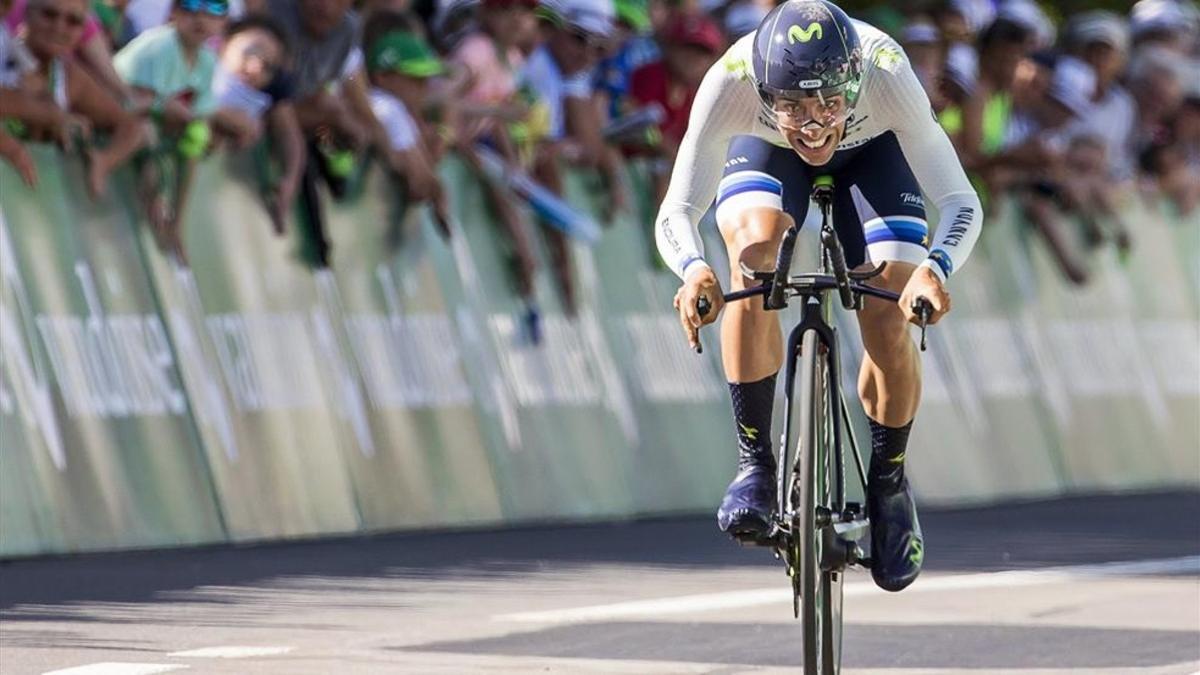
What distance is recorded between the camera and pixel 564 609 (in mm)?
10000

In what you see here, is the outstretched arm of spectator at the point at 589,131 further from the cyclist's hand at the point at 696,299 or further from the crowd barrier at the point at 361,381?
the cyclist's hand at the point at 696,299

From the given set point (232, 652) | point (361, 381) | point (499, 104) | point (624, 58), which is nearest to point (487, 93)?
point (499, 104)

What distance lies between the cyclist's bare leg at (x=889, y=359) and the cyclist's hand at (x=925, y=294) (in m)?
0.39

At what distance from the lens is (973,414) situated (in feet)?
59.8

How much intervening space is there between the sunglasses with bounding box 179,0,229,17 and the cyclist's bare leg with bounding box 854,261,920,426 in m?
5.32

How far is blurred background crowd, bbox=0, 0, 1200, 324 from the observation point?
39.2 ft

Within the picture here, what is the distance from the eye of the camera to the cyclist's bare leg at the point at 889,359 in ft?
25.0

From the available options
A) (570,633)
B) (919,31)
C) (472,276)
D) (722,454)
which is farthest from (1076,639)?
(919,31)

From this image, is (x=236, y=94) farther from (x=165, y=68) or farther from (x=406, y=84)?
(x=406, y=84)

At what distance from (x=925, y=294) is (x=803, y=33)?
76 centimetres

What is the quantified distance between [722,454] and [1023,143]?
4027 mm

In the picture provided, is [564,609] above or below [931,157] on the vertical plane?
below

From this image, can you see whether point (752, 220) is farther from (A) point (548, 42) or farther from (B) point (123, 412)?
(A) point (548, 42)

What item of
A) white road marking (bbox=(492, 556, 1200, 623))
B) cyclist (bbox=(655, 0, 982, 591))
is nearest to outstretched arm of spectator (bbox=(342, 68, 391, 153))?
white road marking (bbox=(492, 556, 1200, 623))
